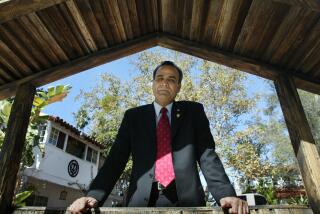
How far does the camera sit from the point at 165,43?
454 centimetres

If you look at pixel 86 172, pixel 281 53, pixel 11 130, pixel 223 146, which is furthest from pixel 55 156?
pixel 281 53

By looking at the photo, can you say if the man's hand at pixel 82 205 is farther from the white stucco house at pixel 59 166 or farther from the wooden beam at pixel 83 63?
the white stucco house at pixel 59 166

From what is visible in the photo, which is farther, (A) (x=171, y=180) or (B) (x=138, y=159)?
(B) (x=138, y=159)

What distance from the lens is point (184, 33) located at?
14.2 ft

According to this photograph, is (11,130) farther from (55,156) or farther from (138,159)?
(55,156)

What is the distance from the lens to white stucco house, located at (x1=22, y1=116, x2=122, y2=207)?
1451cm

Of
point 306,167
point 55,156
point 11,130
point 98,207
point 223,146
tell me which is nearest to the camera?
point 98,207

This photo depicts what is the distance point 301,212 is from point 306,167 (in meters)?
1.29

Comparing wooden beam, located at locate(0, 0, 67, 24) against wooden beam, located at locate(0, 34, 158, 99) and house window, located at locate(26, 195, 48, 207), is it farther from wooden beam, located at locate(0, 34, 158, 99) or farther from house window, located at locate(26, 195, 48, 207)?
house window, located at locate(26, 195, 48, 207)

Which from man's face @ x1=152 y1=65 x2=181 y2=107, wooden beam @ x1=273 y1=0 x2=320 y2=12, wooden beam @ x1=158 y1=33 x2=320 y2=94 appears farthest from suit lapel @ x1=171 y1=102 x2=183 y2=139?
wooden beam @ x1=158 y1=33 x2=320 y2=94

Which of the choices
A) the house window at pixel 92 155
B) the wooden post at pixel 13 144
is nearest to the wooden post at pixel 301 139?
the wooden post at pixel 13 144

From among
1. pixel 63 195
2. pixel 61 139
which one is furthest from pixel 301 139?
pixel 63 195

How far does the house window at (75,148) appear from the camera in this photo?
17.4 metres

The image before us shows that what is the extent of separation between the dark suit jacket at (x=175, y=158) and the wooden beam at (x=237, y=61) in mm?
1742
